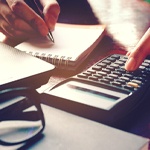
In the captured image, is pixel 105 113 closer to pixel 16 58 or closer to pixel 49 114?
pixel 49 114

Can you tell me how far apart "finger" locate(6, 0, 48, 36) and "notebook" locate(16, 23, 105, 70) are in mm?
21

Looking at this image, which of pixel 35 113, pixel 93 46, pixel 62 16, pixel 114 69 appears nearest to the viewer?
pixel 35 113

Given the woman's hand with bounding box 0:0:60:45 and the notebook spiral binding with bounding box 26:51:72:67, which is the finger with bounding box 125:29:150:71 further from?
the woman's hand with bounding box 0:0:60:45

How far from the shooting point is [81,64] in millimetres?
691

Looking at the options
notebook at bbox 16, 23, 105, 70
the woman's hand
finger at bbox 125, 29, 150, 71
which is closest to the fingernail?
finger at bbox 125, 29, 150, 71

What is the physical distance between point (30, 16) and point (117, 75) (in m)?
0.28

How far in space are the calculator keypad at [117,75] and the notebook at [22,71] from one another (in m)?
0.05

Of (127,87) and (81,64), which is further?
(81,64)

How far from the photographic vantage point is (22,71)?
1.81 feet

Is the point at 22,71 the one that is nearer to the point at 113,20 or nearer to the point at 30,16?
the point at 30,16

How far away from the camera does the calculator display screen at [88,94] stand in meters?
0.50

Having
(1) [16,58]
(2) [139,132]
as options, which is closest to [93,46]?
(1) [16,58]

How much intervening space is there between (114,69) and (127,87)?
0.07 m

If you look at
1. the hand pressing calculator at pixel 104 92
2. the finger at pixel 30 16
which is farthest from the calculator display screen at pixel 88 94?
the finger at pixel 30 16
